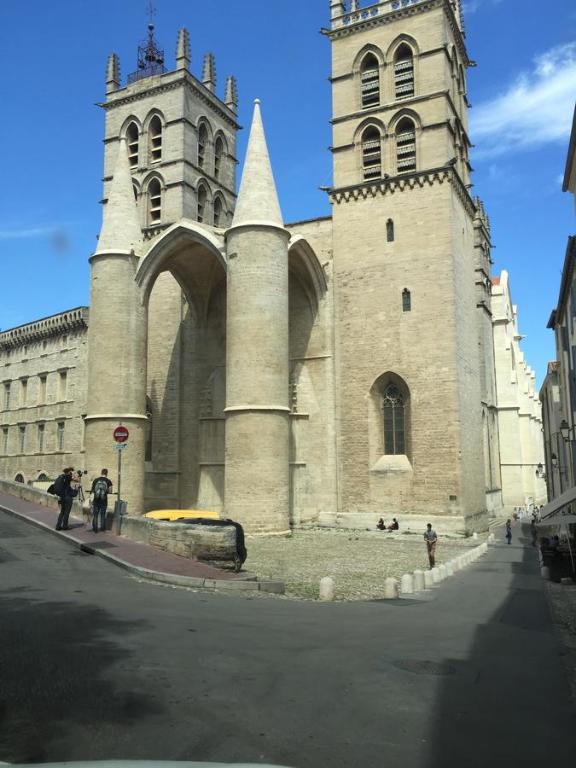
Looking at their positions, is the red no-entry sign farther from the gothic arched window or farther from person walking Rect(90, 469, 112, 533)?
the gothic arched window

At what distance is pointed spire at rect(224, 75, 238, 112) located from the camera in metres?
37.0

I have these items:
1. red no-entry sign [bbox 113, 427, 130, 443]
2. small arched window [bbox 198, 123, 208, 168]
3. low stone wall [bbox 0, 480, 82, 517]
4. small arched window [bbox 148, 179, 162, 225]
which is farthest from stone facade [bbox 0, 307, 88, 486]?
red no-entry sign [bbox 113, 427, 130, 443]

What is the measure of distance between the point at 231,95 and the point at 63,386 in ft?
64.1

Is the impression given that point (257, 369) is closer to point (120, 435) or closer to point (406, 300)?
point (406, 300)

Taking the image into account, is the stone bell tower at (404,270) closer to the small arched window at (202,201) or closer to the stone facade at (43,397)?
the small arched window at (202,201)

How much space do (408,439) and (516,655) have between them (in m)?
17.0

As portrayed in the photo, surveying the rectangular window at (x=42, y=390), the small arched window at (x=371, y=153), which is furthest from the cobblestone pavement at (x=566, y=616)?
the rectangular window at (x=42, y=390)

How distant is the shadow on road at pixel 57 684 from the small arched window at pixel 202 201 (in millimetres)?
29082

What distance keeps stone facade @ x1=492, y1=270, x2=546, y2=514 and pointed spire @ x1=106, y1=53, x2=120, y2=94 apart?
2545 centimetres

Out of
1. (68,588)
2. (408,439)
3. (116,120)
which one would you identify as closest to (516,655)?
(68,588)

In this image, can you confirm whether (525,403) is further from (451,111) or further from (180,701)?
(180,701)

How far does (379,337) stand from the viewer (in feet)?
77.8

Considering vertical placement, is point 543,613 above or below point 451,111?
below

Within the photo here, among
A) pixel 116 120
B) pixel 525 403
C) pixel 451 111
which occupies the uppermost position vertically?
pixel 116 120
